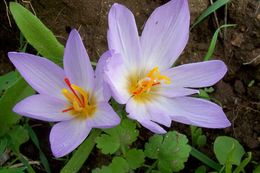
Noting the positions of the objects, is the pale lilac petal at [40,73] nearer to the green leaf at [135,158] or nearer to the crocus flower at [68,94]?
the crocus flower at [68,94]

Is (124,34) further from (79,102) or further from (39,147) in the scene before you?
(39,147)

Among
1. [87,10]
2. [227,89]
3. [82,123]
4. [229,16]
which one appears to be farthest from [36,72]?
[229,16]

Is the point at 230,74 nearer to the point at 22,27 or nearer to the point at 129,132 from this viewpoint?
the point at 129,132

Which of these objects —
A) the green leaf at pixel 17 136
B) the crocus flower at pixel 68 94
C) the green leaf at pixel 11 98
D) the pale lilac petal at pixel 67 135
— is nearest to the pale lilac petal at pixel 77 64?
the crocus flower at pixel 68 94

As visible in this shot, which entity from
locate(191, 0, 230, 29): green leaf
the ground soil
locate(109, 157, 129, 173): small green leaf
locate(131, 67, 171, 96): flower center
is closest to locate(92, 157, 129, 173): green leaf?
locate(109, 157, 129, 173): small green leaf

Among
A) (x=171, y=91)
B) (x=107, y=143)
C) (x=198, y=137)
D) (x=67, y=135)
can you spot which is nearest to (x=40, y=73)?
(x=67, y=135)
